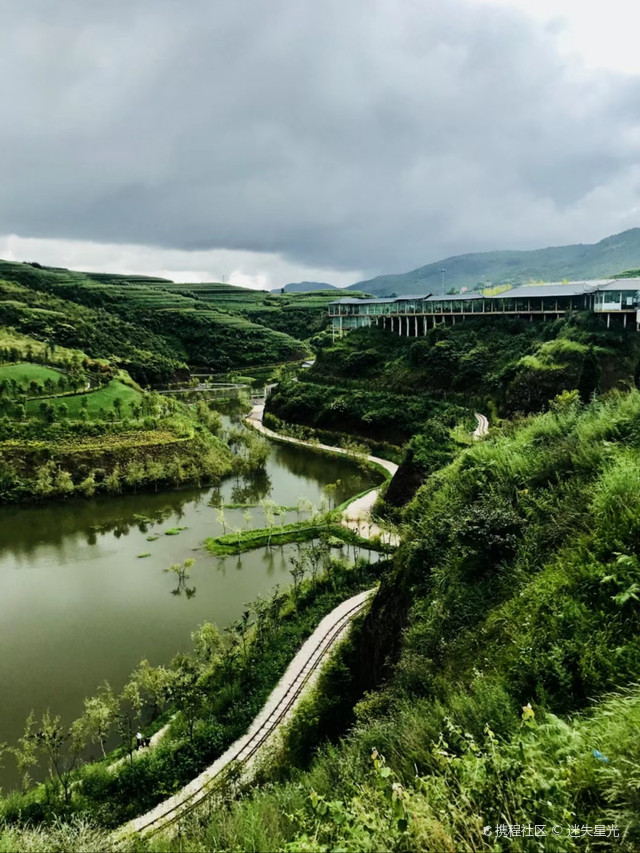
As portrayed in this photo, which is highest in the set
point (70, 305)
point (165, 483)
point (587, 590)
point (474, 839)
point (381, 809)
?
point (70, 305)

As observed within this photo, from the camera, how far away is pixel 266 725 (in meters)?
13.6

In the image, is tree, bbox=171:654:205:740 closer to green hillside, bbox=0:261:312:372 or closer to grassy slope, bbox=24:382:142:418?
grassy slope, bbox=24:382:142:418

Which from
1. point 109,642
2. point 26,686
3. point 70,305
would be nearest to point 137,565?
point 109,642

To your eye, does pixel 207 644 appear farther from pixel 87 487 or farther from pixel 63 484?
pixel 63 484

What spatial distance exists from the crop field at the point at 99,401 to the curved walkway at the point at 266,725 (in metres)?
30.8

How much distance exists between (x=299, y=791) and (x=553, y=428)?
1000cm

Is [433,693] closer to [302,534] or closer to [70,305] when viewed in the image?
[302,534]

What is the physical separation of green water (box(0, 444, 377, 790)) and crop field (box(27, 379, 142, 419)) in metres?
10.7

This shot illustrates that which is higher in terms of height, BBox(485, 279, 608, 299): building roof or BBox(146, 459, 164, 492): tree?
BBox(485, 279, 608, 299): building roof

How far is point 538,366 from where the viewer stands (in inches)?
1544

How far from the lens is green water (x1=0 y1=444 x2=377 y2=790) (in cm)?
1628

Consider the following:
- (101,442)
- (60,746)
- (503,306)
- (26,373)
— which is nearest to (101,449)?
(101,442)

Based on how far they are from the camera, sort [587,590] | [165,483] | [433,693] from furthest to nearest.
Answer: [165,483], [433,693], [587,590]

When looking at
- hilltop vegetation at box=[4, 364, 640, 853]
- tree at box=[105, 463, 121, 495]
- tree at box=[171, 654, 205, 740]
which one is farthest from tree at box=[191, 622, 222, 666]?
tree at box=[105, 463, 121, 495]
